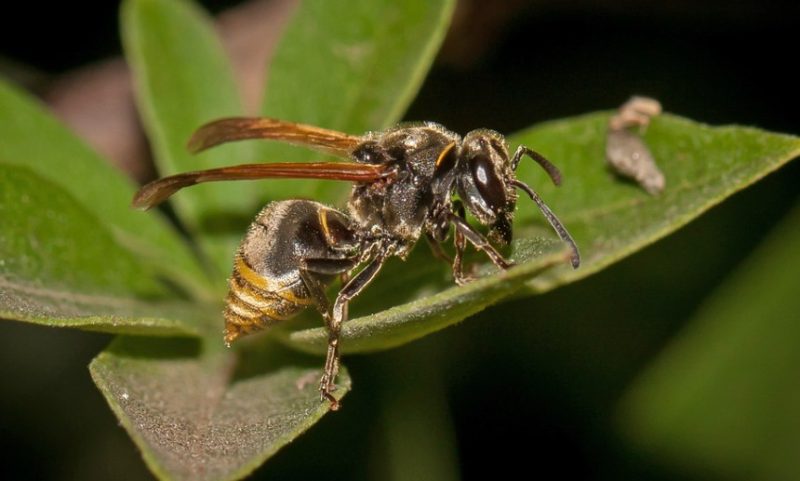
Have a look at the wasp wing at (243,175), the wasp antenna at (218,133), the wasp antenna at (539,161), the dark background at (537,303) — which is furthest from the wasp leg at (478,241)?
the dark background at (537,303)

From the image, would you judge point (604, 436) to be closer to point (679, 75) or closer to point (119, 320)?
point (679, 75)

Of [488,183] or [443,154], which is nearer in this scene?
[488,183]

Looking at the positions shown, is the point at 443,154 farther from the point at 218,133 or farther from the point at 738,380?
the point at 738,380

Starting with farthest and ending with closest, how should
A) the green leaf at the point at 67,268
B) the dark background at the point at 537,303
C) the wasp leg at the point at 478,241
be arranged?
the dark background at the point at 537,303, the wasp leg at the point at 478,241, the green leaf at the point at 67,268

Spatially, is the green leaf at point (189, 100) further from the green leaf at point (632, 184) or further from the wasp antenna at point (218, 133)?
the green leaf at point (632, 184)

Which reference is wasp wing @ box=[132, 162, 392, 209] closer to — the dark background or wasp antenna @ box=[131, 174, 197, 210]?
wasp antenna @ box=[131, 174, 197, 210]

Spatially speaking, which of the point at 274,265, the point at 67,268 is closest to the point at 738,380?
the point at 274,265
